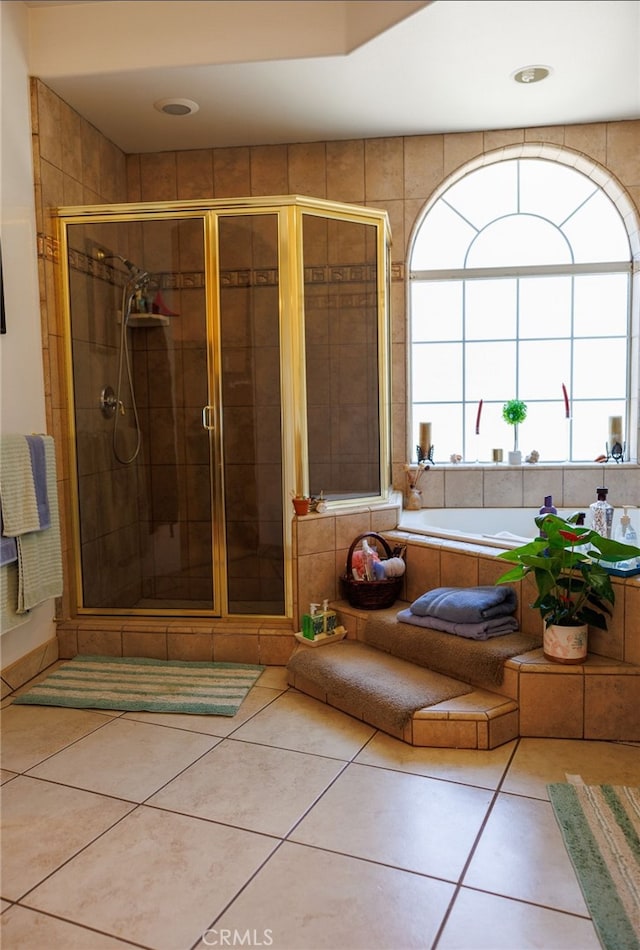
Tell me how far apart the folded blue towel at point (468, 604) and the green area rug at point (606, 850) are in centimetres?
69

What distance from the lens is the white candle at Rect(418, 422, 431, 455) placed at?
423 centimetres

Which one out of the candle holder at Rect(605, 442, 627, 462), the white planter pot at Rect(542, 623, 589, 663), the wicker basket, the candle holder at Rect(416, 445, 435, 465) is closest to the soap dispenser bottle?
the wicker basket

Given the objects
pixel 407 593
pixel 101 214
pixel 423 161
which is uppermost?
pixel 423 161

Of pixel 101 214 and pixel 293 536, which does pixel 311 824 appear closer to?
pixel 293 536

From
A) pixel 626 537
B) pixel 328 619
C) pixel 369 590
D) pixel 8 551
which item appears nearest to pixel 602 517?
pixel 626 537

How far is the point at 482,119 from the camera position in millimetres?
3830

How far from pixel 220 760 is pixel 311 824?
1.58 feet

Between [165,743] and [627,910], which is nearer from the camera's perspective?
[627,910]

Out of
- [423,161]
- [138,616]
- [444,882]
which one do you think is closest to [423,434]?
[423,161]

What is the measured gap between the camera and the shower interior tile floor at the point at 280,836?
1.59 metres

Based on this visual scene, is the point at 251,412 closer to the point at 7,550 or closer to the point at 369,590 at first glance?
the point at 369,590

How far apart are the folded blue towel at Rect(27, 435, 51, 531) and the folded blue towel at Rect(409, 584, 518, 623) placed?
157 centimetres

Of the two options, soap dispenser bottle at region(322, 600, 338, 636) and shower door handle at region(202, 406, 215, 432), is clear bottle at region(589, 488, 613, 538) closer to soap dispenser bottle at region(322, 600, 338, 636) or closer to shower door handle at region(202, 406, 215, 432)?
soap dispenser bottle at region(322, 600, 338, 636)

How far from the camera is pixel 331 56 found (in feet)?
10.1
